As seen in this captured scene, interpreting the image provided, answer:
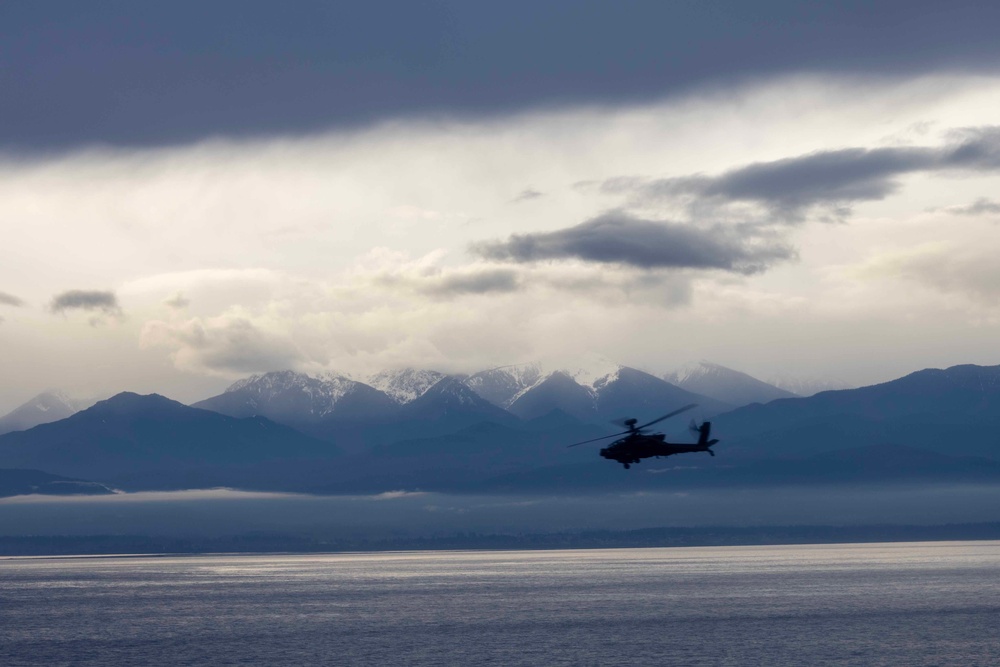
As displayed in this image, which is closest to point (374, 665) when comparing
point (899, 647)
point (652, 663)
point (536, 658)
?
point (536, 658)

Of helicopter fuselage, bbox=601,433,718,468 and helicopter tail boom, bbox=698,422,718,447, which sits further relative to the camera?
helicopter tail boom, bbox=698,422,718,447

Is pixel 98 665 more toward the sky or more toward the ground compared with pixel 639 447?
more toward the ground

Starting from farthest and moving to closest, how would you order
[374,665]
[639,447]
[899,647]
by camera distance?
1. [899,647]
2. [374,665]
3. [639,447]

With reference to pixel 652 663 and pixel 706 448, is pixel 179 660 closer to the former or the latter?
pixel 652 663

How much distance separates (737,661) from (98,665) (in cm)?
9803

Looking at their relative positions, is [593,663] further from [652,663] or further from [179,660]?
[179,660]

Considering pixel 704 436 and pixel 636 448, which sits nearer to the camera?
pixel 636 448

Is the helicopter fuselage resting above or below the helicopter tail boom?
below

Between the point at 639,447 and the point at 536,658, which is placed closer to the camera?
the point at 639,447

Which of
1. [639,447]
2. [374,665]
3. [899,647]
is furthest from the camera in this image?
[899,647]

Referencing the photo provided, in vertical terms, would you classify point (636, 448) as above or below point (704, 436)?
below

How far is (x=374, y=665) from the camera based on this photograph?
601 ft

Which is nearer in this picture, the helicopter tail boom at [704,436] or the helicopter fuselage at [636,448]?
the helicopter fuselage at [636,448]

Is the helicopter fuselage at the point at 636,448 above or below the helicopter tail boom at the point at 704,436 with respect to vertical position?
below
